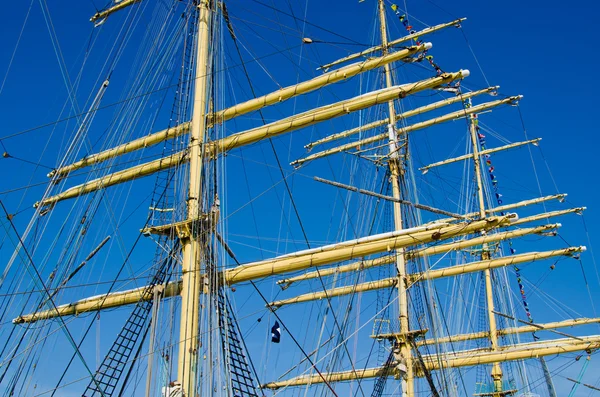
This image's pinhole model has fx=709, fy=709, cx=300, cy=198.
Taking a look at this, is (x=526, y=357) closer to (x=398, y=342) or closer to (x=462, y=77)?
(x=398, y=342)

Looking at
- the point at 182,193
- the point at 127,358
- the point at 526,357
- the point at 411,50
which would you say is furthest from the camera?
the point at 526,357

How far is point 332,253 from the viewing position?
803 inches

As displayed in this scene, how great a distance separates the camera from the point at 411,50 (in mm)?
21828

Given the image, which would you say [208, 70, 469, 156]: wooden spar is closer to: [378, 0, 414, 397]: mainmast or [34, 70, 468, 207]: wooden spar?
[34, 70, 468, 207]: wooden spar

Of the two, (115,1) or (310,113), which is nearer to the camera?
(310,113)

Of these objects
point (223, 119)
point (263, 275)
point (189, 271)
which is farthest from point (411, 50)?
point (189, 271)

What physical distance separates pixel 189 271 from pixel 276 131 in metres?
5.59

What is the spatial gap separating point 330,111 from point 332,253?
4.16m

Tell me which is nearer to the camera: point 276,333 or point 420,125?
point 276,333

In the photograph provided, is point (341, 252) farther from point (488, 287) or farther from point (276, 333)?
point (488, 287)

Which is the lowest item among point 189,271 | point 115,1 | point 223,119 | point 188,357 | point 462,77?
point 188,357

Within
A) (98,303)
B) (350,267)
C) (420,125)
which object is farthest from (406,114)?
(98,303)

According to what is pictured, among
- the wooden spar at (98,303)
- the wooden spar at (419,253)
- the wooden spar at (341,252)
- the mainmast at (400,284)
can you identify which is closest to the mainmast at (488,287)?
the wooden spar at (419,253)

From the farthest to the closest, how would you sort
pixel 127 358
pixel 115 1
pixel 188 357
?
pixel 115 1
pixel 127 358
pixel 188 357
